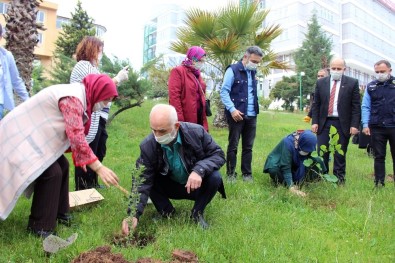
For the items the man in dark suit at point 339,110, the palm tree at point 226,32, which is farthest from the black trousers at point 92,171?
the palm tree at point 226,32

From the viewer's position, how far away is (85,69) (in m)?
4.21

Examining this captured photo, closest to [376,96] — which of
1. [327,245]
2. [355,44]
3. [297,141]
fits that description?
[297,141]

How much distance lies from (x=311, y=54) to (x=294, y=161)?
1366 inches

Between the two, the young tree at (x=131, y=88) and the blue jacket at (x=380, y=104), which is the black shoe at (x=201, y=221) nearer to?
the blue jacket at (x=380, y=104)

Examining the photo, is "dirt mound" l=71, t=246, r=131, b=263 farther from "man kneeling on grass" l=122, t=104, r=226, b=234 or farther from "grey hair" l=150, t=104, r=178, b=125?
"grey hair" l=150, t=104, r=178, b=125

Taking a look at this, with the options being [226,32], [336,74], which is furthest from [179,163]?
[226,32]

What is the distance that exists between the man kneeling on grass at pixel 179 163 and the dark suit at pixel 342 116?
239 centimetres

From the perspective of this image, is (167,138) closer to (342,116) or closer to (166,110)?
(166,110)

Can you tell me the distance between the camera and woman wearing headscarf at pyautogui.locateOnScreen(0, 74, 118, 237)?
2.75 metres

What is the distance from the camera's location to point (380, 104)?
197 inches

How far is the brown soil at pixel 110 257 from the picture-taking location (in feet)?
7.39

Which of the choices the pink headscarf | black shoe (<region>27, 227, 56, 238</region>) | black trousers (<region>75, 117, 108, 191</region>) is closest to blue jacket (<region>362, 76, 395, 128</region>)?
the pink headscarf

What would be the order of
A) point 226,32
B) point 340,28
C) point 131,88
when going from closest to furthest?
point 131,88, point 226,32, point 340,28

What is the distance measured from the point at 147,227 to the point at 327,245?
142 cm
